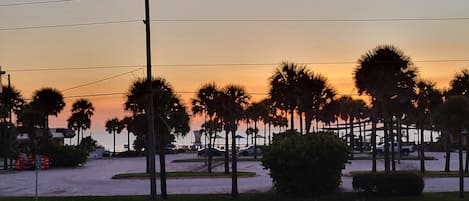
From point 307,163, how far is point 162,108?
20.9 feet

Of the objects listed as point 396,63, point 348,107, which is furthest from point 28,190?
point 348,107

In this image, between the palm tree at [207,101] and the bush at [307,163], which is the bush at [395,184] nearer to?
the bush at [307,163]

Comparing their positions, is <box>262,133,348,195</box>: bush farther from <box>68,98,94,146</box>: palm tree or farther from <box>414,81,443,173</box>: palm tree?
<box>68,98,94,146</box>: palm tree

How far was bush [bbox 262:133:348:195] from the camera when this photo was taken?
26.7 metres

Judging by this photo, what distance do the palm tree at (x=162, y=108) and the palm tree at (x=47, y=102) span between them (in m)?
32.8

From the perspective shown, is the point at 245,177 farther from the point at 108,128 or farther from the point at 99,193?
the point at 108,128

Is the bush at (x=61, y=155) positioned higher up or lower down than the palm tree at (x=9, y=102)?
lower down

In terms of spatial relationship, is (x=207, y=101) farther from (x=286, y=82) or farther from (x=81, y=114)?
(x=81, y=114)

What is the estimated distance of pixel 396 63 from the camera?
28234 mm

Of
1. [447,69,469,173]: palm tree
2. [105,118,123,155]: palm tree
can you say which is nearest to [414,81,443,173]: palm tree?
[447,69,469,173]: palm tree

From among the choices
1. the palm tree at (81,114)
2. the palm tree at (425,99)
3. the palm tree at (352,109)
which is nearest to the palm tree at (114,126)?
the palm tree at (81,114)

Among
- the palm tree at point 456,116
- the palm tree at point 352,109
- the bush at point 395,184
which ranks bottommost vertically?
the bush at point 395,184

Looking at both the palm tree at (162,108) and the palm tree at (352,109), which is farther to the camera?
the palm tree at (352,109)

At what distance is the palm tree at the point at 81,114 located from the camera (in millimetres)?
88938
